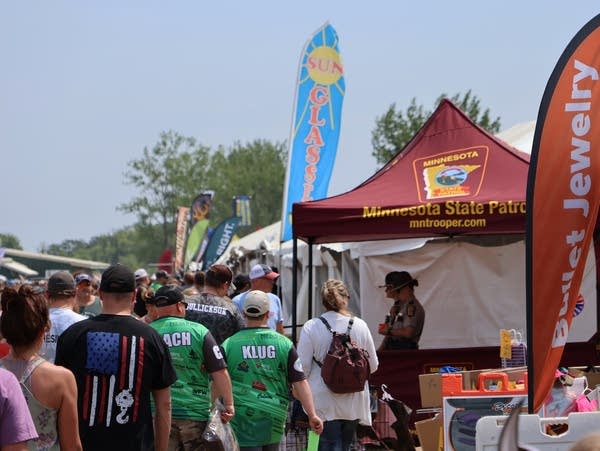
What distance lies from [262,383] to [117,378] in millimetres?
2288

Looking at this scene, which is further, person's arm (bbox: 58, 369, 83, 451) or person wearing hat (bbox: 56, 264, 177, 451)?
person wearing hat (bbox: 56, 264, 177, 451)

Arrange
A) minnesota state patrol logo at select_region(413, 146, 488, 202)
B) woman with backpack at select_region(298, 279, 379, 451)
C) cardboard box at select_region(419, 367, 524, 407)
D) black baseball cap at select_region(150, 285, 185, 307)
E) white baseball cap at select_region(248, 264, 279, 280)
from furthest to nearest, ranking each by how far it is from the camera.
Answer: minnesota state patrol logo at select_region(413, 146, 488, 202) < white baseball cap at select_region(248, 264, 279, 280) < cardboard box at select_region(419, 367, 524, 407) < woman with backpack at select_region(298, 279, 379, 451) < black baseball cap at select_region(150, 285, 185, 307)

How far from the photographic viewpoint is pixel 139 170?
11194cm

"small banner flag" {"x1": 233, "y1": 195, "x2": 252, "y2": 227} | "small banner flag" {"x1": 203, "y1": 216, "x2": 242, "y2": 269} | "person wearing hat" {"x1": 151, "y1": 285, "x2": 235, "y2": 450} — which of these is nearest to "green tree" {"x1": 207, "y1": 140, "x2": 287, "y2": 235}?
"small banner flag" {"x1": 233, "y1": 195, "x2": 252, "y2": 227}

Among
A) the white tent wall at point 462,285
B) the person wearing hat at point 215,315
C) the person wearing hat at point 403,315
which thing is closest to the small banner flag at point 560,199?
the person wearing hat at point 215,315

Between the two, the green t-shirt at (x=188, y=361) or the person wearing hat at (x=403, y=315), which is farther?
the person wearing hat at (x=403, y=315)

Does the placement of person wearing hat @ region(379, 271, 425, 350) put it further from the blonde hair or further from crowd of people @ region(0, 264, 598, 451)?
the blonde hair

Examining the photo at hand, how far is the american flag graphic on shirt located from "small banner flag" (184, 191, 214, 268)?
118 ft

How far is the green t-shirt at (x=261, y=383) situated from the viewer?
7617 millimetres

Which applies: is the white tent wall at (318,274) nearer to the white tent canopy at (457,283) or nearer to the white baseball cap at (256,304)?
the white tent canopy at (457,283)

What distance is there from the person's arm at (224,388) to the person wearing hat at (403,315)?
15.1 feet

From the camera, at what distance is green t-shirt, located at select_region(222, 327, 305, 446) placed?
7.62m

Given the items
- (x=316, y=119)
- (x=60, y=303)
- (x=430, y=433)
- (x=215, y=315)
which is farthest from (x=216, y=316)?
(x=316, y=119)

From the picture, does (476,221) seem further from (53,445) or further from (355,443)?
→ (53,445)
